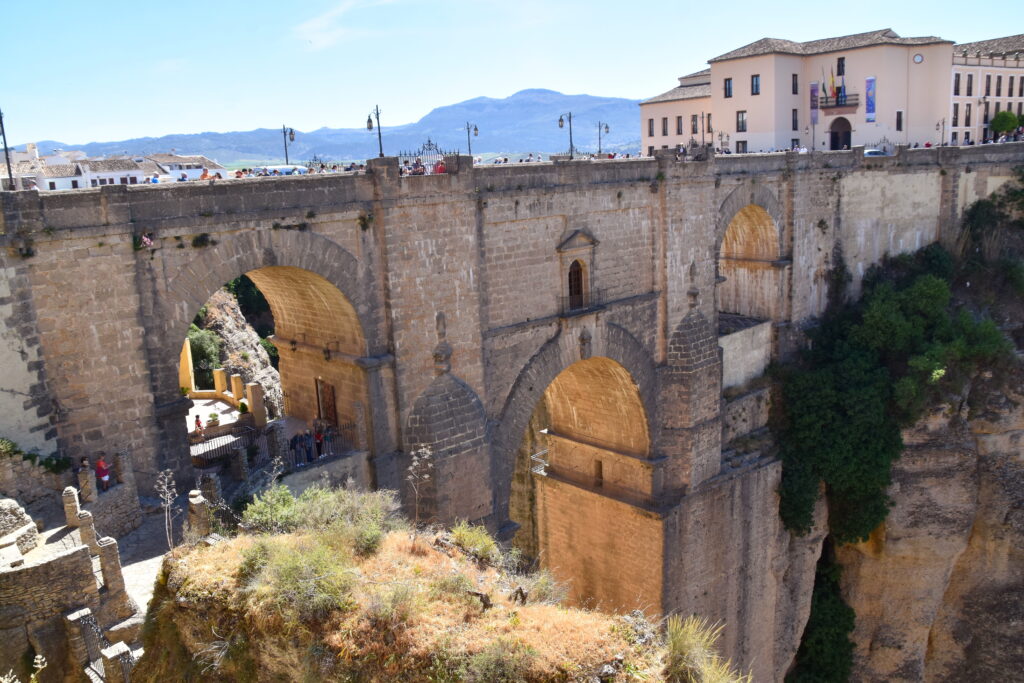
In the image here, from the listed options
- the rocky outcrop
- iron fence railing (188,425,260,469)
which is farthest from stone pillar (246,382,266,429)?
the rocky outcrop

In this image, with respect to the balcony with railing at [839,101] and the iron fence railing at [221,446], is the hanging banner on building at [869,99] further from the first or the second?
the iron fence railing at [221,446]

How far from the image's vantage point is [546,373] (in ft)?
54.4

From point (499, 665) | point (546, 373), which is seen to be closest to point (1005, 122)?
point (546, 373)

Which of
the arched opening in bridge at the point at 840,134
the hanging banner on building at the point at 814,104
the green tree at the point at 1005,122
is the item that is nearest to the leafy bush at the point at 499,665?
the hanging banner on building at the point at 814,104

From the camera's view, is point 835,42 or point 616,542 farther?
point 835,42

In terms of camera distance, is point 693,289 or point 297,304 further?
point 693,289

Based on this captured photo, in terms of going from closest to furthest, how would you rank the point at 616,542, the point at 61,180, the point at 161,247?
the point at 161,247
the point at 616,542
the point at 61,180

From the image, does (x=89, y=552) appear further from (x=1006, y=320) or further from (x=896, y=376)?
(x=1006, y=320)

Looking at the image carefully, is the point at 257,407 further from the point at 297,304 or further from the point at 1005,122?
the point at 1005,122

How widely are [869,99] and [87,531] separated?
3453 cm

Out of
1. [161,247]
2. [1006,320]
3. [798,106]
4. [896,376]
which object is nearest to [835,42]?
[798,106]

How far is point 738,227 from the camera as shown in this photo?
23.9m

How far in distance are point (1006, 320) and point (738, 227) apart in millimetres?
9790

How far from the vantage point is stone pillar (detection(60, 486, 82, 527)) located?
32.5 ft
